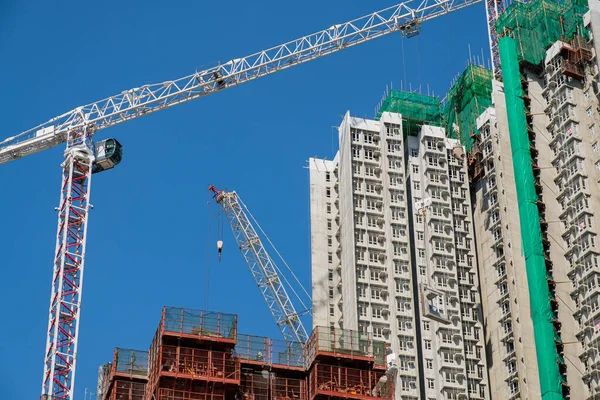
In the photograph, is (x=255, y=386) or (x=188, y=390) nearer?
(x=188, y=390)

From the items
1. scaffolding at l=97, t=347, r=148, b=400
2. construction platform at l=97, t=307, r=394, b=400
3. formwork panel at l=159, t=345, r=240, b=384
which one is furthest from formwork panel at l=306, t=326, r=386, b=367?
scaffolding at l=97, t=347, r=148, b=400

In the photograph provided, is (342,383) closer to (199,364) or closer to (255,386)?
(255,386)

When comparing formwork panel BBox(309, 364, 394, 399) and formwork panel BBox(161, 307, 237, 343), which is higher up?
formwork panel BBox(161, 307, 237, 343)

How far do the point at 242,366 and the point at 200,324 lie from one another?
7.71 meters

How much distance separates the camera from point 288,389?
159 m

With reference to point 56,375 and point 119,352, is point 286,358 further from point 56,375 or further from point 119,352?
point 56,375

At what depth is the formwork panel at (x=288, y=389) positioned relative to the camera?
159 meters

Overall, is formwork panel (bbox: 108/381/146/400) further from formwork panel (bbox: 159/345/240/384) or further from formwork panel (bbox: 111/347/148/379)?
formwork panel (bbox: 159/345/240/384)

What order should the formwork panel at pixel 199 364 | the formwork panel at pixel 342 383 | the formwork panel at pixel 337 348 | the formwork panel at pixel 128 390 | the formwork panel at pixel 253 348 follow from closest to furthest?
the formwork panel at pixel 199 364 → the formwork panel at pixel 342 383 → the formwork panel at pixel 337 348 → the formwork panel at pixel 253 348 → the formwork panel at pixel 128 390

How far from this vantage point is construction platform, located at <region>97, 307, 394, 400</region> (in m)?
153

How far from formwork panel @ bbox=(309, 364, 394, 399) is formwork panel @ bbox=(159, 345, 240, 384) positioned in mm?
9020

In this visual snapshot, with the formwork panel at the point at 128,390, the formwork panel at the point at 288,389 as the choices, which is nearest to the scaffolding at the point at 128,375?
the formwork panel at the point at 128,390

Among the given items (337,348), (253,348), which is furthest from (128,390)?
(337,348)

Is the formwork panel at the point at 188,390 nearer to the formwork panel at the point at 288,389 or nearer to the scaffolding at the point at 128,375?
the formwork panel at the point at 288,389
